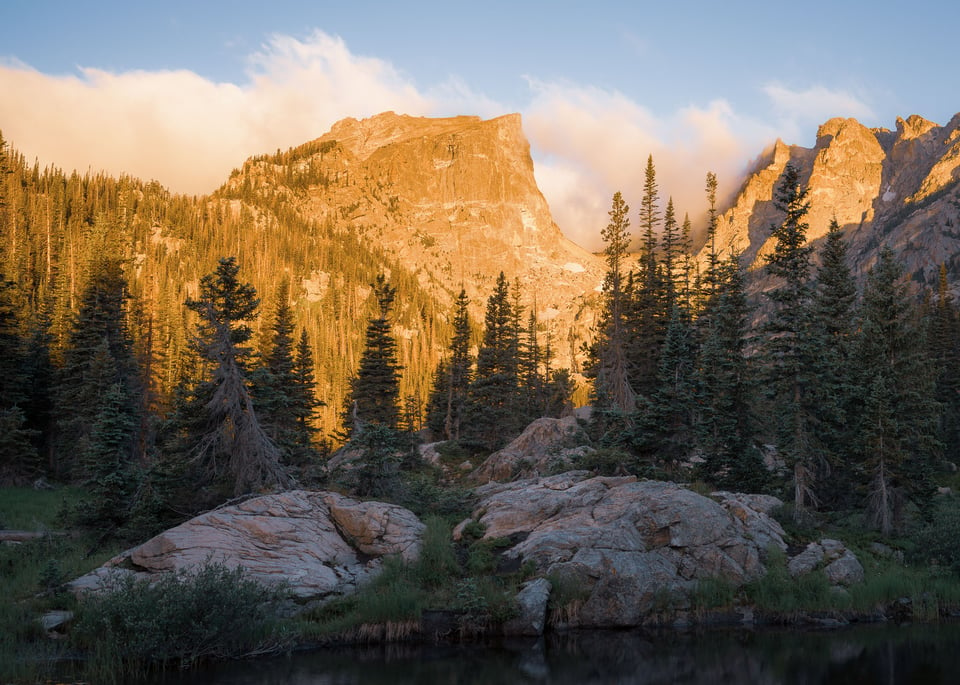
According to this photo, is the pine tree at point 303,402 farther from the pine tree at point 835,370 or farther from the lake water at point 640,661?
the pine tree at point 835,370

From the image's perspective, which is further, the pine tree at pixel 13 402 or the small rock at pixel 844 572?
the pine tree at pixel 13 402

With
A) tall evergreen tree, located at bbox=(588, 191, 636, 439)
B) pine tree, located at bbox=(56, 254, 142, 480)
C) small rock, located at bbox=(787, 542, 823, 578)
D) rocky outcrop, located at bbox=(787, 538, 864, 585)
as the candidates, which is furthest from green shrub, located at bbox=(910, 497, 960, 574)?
pine tree, located at bbox=(56, 254, 142, 480)

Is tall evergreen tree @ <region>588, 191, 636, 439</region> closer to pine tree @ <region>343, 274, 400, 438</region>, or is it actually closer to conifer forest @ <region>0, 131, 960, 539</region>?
conifer forest @ <region>0, 131, 960, 539</region>

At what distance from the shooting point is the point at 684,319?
140ft

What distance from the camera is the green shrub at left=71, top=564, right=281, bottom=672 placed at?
15.1 m

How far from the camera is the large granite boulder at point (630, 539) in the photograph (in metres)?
20.1

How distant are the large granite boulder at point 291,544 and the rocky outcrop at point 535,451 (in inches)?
530

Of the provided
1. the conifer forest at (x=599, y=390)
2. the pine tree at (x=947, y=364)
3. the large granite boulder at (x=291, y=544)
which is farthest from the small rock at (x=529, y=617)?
the pine tree at (x=947, y=364)

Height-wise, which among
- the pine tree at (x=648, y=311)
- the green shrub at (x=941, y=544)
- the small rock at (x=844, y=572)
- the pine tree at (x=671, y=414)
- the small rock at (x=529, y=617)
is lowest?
the small rock at (x=529, y=617)

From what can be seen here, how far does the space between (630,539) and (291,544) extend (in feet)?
36.6

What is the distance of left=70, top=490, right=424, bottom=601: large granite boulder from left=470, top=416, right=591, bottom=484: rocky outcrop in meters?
13.5

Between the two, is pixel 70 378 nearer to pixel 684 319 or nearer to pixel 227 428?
pixel 227 428

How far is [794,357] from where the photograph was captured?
28484 millimetres

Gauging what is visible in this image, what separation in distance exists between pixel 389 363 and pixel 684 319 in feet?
71.5
